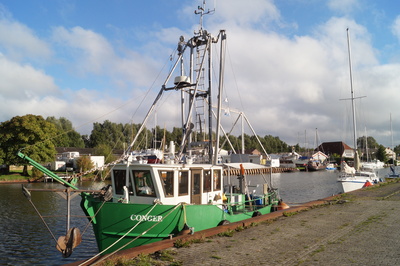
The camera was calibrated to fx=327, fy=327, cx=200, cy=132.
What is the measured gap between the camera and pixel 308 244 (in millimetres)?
9883

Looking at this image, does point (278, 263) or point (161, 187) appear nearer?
point (278, 263)

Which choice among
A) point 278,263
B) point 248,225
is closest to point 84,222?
point 248,225

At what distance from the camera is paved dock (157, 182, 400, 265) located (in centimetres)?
838

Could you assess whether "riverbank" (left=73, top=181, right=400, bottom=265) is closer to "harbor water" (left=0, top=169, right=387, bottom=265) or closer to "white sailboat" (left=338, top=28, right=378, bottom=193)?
"harbor water" (left=0, top=169, right=387, bottom=265)

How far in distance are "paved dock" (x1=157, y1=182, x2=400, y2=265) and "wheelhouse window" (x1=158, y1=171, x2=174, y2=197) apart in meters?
2.45

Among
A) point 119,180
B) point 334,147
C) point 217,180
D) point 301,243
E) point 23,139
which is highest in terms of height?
point 334,147

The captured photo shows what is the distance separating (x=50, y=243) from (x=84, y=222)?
4521mm

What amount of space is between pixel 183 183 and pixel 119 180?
98.1 inches

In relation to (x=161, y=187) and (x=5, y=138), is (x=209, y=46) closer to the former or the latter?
(x=161, y=187)

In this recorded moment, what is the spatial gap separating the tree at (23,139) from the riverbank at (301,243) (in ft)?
148

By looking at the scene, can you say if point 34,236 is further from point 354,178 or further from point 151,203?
point 354,178

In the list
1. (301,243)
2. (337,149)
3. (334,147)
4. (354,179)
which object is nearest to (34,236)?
(301,243)

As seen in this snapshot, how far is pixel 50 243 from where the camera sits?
1609 cm

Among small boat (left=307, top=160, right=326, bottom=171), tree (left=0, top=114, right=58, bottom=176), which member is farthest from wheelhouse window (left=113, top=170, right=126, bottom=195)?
small boat (left=307, top=160, right=326, bottom=171)
